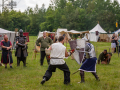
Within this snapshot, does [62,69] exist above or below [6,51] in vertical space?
below

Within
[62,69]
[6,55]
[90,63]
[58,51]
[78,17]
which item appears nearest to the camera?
[58,51]

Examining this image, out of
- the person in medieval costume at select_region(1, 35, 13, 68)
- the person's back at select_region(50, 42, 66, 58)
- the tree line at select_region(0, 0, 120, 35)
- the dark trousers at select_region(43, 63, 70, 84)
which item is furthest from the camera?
the tree line at select_region(0, 0, 120, 35)

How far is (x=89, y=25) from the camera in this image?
6275 centimetres

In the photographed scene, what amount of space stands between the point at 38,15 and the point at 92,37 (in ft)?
185

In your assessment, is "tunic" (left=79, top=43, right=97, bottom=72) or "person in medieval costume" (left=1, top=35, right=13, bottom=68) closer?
"tunic" (left=79, top=43, right=97, bottom=72)

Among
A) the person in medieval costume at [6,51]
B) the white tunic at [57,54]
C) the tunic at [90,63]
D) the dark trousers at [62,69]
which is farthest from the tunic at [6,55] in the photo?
the tunic at [90,63]

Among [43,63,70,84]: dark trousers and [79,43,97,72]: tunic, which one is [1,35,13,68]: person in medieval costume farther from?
[79,43,97,72]: tunic

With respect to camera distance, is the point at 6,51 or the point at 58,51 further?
the point at 6,51

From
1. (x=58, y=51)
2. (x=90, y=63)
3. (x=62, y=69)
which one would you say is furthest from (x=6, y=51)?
(x=90, y=63)

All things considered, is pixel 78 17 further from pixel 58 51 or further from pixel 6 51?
pixel 58 51

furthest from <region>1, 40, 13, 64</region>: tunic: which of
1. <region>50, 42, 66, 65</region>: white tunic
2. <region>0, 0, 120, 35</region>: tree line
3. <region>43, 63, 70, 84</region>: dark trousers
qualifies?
<region>0, 0, 120, 35</region>: tree line

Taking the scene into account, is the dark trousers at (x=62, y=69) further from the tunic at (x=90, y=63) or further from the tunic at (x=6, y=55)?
the tunic at (x=6, y=55)

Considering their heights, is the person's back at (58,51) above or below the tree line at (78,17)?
below

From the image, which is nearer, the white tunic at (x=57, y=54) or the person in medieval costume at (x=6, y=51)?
the white tunic at (x=57, y=54)
